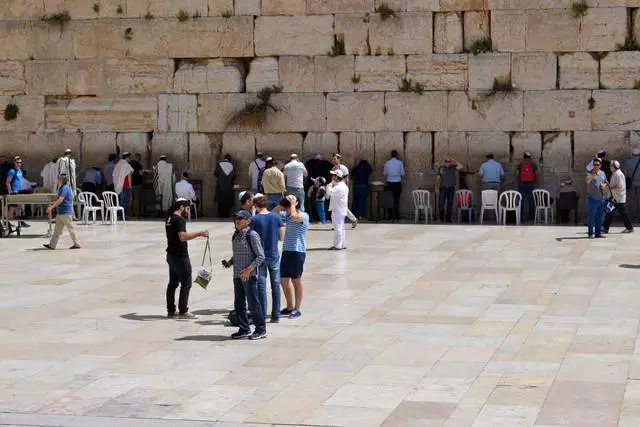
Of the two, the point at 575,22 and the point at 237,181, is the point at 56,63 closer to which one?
the point at 237,181

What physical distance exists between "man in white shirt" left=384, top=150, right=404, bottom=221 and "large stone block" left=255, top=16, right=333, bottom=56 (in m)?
2.70

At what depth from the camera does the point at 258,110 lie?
26.1m

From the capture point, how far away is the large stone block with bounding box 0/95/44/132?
27.3 meters

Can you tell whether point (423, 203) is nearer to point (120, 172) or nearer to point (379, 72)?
point (379, 72)

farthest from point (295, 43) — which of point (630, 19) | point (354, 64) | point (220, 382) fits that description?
point (220, 382)

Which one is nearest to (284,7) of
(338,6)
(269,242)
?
(338,6)

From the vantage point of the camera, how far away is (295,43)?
85.0 ft

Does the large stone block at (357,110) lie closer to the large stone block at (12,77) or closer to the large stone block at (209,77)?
the large stone block at (209,77)

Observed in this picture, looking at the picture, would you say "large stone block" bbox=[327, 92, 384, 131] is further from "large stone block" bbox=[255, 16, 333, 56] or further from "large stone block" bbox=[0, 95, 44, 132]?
"large stone block" bbox=[0, 95, 44, 132]

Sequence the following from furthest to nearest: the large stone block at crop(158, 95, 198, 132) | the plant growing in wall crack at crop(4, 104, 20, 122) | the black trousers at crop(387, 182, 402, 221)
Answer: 1. the plant growing in wall crack at crop(4, 104, 20, 122)
2. the large stone block at crop(158, 95, 198, 132)
3. the black trousers at crop(387, 182, 402, 221)

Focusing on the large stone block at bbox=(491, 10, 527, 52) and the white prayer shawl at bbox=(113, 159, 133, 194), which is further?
the white prayer shawl at bbox=(113, 159, 133, 194)

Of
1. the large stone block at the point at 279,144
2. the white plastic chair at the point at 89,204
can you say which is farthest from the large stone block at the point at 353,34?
the white plastic chair at the point at 89,204

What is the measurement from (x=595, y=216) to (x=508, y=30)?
5.35 metres

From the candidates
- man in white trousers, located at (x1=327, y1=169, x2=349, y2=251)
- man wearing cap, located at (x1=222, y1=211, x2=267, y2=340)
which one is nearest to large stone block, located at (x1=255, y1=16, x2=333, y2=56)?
man in white trousers, located at (x1=327, y1=169, x2=349, y2=251)
